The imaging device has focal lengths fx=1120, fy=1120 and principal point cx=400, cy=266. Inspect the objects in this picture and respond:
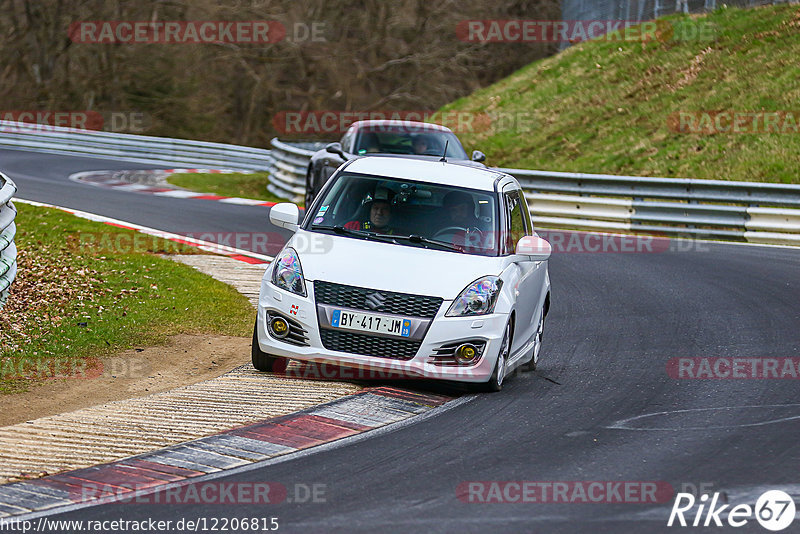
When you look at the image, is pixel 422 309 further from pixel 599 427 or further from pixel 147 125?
pixel 147 125

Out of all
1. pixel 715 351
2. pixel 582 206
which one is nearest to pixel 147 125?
pixel 582 206

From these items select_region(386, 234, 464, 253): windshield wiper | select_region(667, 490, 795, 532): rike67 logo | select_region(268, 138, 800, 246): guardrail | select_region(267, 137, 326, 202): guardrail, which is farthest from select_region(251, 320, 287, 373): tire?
select_region(267, 137, 326, 202): guardrail

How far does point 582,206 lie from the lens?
2130 cm

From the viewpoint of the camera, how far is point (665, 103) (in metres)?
28.8

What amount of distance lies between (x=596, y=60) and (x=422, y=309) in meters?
26.7

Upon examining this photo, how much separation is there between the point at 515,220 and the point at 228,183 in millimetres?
20292

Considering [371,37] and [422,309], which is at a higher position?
[371,37]

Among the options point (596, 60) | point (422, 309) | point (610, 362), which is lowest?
point (610, 362)

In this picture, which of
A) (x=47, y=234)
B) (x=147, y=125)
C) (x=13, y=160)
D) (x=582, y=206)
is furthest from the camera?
(x=147, y=125)

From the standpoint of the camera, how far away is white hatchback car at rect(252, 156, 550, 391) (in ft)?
27.0

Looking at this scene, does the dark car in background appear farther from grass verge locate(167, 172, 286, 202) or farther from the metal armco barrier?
grass verge locate(167, 172, 286, 202)
